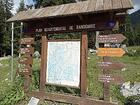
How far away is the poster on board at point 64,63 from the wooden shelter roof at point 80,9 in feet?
3.76

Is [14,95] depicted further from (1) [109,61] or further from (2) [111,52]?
(2) [111,52]

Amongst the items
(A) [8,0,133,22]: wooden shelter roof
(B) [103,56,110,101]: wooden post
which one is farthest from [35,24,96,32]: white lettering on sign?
(B) [103,56,110,101]: wooden post

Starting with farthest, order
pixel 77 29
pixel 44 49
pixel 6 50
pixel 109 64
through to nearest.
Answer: pixel 6 50
pixel 44 49
pixel 77 29
pixel 109 64

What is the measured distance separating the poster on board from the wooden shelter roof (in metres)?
1.15

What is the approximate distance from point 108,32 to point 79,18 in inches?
51.2

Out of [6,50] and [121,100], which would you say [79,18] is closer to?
[121,100]

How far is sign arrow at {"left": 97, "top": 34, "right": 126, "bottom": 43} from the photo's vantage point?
982 centimetres

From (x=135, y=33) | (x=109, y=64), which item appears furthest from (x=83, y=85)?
(x=135, y=33)

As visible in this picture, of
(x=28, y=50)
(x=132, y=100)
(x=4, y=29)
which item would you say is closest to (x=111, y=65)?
(x=132, y=100)

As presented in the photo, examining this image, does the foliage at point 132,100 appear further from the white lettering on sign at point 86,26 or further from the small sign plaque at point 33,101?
the small sign plaque at point 33,101

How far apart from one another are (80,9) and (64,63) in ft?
6.98

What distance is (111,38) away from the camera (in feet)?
32.8

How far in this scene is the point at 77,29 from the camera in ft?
35.6

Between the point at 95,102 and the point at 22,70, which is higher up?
the point at 22,70
